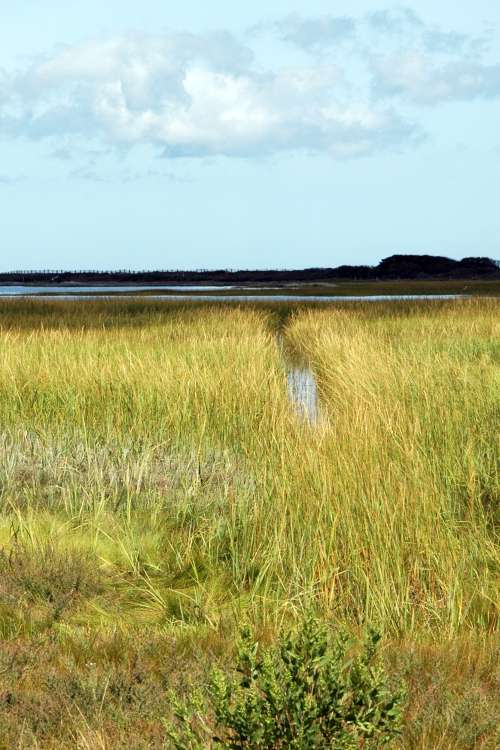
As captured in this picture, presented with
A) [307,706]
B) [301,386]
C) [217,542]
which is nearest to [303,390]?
[301,386]

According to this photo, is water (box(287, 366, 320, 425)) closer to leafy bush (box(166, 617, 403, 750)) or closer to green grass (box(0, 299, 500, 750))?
green grass (box(0, 299, 500, 750))

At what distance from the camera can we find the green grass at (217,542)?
347 cm

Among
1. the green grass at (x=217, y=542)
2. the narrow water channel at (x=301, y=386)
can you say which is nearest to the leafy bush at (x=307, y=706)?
the green grass at (x=217, y=542)

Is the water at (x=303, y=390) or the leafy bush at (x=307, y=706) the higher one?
the leafy bush at (x=307, y=706)

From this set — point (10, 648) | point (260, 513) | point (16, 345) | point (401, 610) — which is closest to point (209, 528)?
point (260, 513)

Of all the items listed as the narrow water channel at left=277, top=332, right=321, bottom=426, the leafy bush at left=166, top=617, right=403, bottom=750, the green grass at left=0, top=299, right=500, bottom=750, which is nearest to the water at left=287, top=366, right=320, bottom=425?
the narrow water channel at left=277, top=332, right=321, bottom=426

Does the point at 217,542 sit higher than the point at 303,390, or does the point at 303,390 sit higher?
the point at 303,390

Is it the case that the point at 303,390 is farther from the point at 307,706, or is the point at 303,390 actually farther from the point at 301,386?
the point at 307,706

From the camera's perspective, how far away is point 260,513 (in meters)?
5.97

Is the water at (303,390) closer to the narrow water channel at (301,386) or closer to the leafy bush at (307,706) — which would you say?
the narrow water channel at (301,386)

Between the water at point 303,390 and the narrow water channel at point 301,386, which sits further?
the water at point 303,390

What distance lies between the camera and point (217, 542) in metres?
5.93

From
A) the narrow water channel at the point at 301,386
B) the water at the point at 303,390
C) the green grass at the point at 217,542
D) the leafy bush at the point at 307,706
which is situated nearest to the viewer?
the leafy bush at the point at 307,706

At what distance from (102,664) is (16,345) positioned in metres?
12.5
